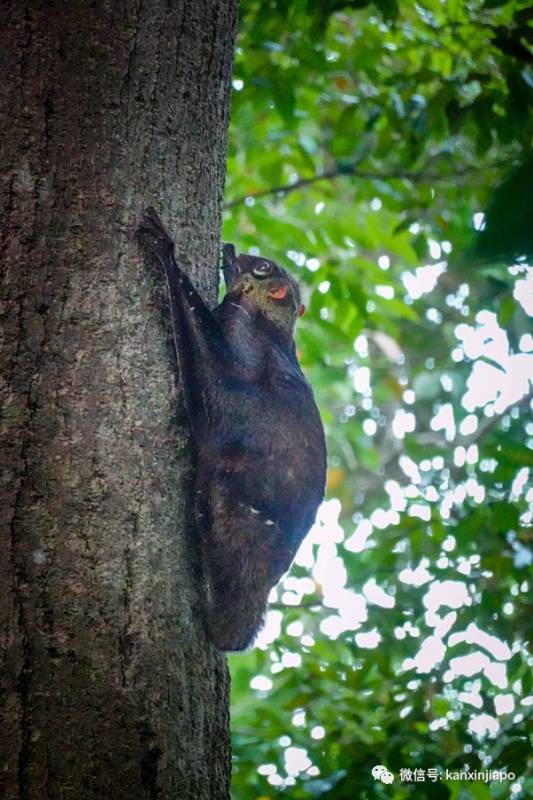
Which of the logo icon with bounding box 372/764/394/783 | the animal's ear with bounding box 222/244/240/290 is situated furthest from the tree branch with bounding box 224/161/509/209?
the logo icon with bounding box 372/764/394/783

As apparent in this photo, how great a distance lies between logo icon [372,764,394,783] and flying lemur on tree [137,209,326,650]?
159 cm

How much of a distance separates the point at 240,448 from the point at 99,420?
0.49 m

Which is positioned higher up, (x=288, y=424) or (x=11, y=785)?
(x=288, y=424)

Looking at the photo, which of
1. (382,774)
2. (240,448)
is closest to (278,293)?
(240,448)

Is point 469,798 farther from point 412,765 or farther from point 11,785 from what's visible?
point 11,785

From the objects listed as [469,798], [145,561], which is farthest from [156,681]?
[469,798]

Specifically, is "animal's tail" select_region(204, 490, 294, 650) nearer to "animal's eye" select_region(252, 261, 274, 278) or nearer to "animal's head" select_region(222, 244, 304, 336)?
"animal's head" select_region(222, 244, 304, 336)

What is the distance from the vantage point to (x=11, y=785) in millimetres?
1495

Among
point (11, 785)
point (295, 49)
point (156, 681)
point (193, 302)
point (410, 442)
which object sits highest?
point (295, 49)

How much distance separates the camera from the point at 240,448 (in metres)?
2.19

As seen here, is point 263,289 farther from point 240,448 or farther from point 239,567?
point 239,567

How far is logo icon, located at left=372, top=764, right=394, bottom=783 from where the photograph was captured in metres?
3.55

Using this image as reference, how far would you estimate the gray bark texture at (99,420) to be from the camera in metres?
1.59

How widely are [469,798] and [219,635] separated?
1725mm
